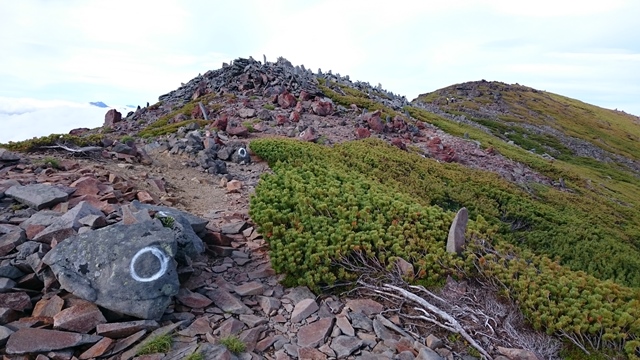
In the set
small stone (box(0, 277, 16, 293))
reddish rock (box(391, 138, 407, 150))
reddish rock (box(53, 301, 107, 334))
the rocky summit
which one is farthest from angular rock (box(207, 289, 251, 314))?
reddish rock (box(391, 138, 407, 150))

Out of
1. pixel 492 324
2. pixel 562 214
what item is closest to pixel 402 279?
pixel 492 324

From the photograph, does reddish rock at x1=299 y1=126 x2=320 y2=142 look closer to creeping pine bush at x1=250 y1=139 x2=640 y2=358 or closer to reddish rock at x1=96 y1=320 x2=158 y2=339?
creeping pine bush at x1=250 y1=139 x2=640 y2=358

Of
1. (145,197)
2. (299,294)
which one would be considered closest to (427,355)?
(299,294)

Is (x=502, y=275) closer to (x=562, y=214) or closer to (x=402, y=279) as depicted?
(x=402, y=279)

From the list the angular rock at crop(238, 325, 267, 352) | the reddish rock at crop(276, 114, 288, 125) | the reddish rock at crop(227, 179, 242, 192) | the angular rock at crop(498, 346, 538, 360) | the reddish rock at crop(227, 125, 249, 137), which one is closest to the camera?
the angular rock at crop(498, 346, 538, 360)

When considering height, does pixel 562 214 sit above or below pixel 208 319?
below

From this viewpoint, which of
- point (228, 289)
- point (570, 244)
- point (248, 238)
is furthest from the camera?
point (570, 244)

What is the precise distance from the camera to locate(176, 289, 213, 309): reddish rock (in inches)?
219

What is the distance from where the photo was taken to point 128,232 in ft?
18.3

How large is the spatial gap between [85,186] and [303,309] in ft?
16.3

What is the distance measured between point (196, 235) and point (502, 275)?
4.53 m

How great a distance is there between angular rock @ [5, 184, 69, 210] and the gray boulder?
2.34 metres

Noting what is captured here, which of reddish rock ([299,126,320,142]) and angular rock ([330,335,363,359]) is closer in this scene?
angular rock ([330,335,363,359])

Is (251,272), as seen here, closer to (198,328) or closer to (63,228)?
(198,328)
